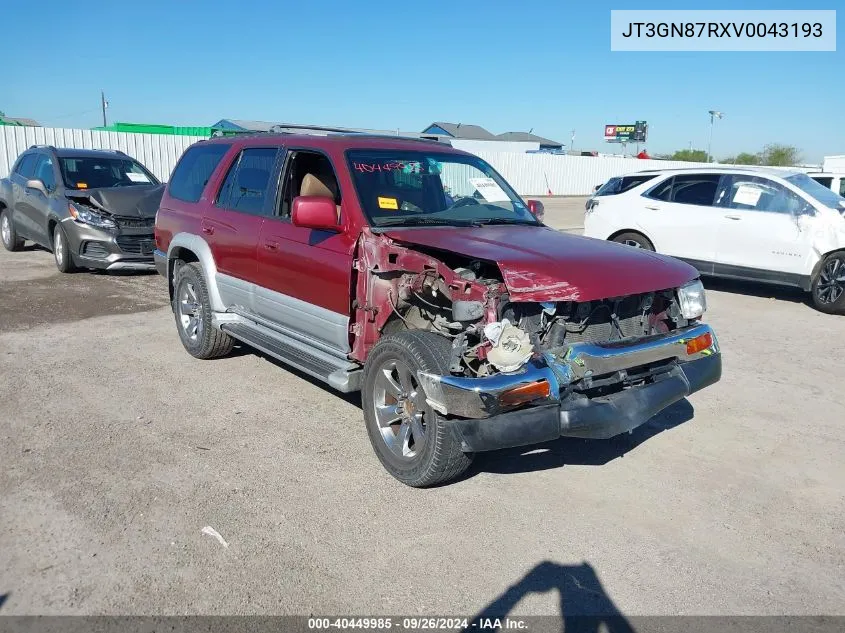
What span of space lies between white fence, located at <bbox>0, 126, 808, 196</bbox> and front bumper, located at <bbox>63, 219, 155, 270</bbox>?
9.15 m

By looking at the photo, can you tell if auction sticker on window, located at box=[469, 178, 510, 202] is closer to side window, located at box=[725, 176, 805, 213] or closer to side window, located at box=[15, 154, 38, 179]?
side window, located at box=[725, 176, 805, 213]

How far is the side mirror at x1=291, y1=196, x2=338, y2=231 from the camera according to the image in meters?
4.34

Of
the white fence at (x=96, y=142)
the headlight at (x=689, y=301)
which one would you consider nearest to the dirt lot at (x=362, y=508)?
the headlight at (x=689, y=301)

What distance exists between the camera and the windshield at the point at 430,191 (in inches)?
185

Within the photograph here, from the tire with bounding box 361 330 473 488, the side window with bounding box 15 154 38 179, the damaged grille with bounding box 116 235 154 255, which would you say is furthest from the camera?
the side window with bounding box 15 154 38 179

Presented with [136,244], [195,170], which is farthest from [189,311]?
[136,244]

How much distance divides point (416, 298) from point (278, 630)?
2088 mm

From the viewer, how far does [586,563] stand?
3314 mm

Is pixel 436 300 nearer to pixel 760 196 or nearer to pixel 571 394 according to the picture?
pixel 571 394

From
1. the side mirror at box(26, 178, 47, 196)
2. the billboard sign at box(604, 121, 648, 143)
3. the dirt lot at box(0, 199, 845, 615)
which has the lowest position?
the dirt lot at box(0, 199, 845, 615)

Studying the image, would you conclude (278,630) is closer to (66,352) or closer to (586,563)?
(586,563)

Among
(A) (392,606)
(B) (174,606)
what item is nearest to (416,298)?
(A) (392,606)

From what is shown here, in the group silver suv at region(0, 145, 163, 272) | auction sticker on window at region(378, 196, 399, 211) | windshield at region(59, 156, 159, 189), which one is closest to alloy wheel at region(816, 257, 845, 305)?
auction sticker on window at region(378, 196, 399, 211)

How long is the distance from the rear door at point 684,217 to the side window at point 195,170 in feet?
21.3
